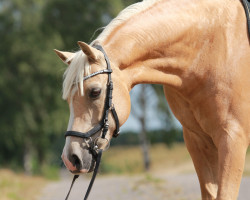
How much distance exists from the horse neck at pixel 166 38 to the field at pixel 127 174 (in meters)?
0.94

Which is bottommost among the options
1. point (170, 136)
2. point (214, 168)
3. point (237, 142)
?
point (170, 136)

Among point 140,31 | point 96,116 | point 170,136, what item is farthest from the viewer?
point 170,136

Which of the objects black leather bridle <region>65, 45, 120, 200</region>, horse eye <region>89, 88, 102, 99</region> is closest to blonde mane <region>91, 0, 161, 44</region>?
black leather bridle <region>65, 45, 120, 200</region>

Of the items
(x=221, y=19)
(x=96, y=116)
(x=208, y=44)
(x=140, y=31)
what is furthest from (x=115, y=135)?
(x=221, y=19)

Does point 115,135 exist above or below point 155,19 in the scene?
below

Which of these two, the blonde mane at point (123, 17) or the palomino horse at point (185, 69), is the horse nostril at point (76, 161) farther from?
the blonde mane at point (123, 17)

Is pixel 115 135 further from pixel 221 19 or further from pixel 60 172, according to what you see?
pixel 60 172

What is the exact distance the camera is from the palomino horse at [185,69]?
2922 mm

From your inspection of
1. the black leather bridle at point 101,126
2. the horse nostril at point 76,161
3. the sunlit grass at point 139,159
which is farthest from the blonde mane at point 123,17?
the sunlit grass at point 139,159

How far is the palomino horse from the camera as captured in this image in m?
2.92

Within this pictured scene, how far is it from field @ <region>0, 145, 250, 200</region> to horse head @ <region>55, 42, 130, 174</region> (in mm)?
444

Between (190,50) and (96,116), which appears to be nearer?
(96,116)

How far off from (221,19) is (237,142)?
102 cm

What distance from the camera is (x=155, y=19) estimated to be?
10.6 ft
